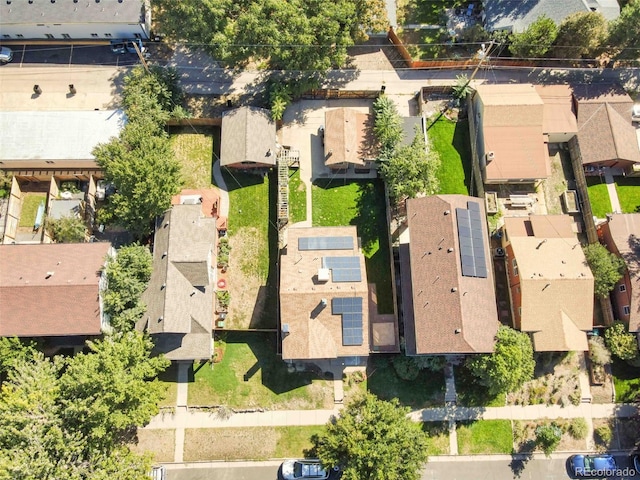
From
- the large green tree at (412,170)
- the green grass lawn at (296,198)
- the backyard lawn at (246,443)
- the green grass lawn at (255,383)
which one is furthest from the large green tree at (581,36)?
the backyard lawn at (246,443)

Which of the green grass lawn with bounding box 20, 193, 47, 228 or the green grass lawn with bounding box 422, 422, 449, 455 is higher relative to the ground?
the green grass lawn with bounding box 20, 193, 47, 228

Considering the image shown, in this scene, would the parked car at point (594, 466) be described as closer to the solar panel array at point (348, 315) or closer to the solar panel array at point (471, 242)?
the solar panel array at point (471, 242)

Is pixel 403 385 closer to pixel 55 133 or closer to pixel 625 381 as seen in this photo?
pixel 625 381

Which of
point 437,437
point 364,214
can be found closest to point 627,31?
point 364,214

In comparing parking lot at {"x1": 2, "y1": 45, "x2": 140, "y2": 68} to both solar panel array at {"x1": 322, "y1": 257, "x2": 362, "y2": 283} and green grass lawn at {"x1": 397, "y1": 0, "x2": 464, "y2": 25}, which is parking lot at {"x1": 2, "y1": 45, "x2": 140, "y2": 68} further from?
Result: solar panel array at {"x1": 322, "y1": 257, "x2": 362, "y2": 283}

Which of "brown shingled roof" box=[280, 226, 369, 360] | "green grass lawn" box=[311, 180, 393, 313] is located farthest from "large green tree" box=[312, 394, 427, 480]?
"green grass lawn" box=[311, 180, 393, 313]
